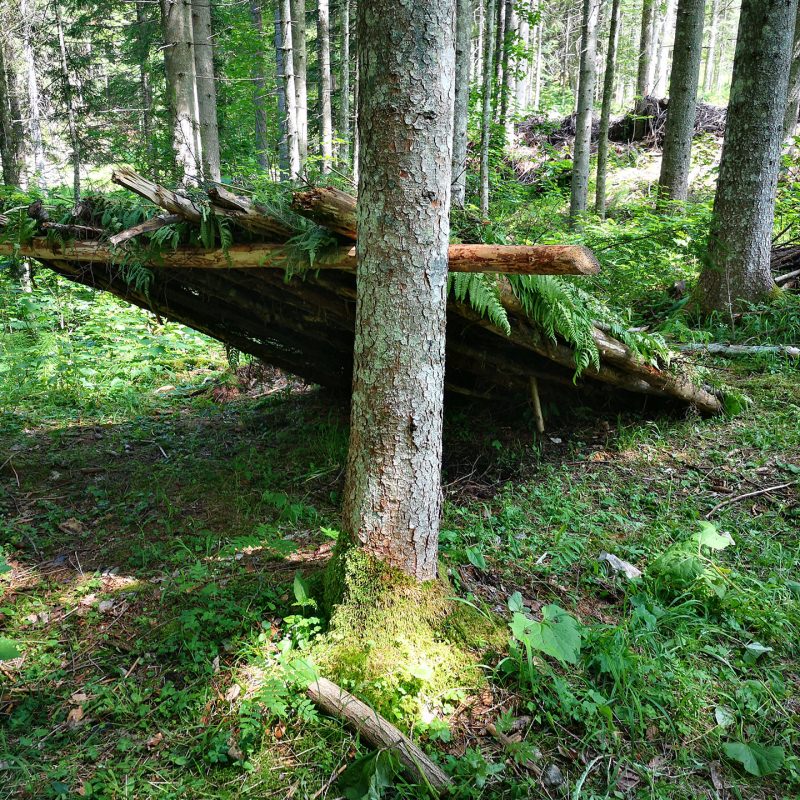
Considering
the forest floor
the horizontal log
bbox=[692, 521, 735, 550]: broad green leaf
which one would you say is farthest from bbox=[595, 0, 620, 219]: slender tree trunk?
bbox=[692, 521, 735, 550]: broad green leaf

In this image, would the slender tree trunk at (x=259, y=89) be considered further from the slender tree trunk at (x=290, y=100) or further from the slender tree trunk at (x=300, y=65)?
the slender tree trunk at (x=290, y=100)

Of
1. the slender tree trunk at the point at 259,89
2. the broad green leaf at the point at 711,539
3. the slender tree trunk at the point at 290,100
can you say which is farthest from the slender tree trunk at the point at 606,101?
the slender tree trunk at the point at 259,89

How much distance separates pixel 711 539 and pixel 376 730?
2.30 meters

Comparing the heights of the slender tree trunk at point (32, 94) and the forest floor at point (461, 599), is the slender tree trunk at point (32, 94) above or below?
above

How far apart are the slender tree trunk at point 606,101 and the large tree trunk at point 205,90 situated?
7960 millimetres

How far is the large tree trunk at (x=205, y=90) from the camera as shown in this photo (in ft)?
40.6

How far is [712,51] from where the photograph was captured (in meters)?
41.2

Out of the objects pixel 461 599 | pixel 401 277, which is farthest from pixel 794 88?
pixel 461 599

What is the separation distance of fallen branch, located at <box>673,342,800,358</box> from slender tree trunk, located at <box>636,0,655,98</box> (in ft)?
48.8

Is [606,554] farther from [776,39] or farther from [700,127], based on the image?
[700,127]

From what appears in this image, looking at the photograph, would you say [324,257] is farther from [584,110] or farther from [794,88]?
[794,88]

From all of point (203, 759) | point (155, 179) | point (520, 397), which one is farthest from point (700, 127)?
point (203, 759)

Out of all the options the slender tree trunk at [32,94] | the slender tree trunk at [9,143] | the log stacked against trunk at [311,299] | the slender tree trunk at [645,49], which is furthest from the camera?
the slender tree trunk at [645,49]

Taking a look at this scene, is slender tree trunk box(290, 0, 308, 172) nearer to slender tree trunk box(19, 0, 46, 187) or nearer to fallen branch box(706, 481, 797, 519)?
slender tree trunk box(19, 0, 46, 187)
